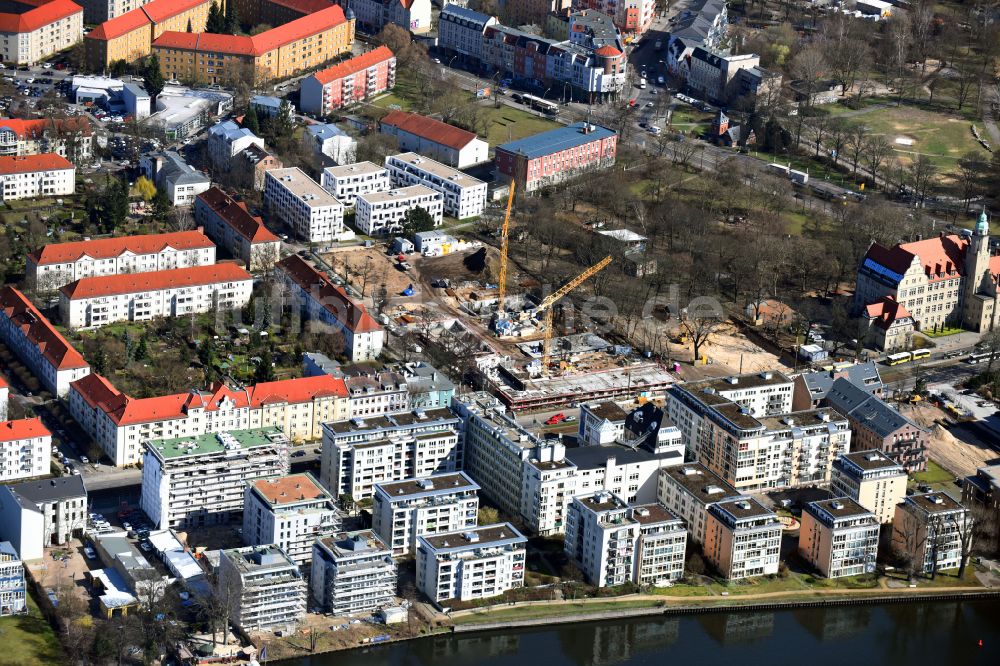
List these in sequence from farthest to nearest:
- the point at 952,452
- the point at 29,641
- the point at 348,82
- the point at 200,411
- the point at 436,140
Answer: the point at 348,82, the point at 436,140, the point at 952,452, the point at 200,411, the point at 29,641

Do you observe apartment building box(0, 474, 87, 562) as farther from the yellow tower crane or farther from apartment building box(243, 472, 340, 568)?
the yellow tower crane

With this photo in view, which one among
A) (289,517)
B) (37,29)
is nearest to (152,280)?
(289,517)

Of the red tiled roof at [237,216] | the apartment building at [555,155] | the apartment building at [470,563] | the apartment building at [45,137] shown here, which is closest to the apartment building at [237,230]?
the red tiled roof at [237,216]

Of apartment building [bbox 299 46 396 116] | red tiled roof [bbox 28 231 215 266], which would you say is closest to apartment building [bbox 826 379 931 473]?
red tiled roof [bbox 28 231 215 266]

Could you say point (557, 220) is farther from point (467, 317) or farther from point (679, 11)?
point (679, 11)

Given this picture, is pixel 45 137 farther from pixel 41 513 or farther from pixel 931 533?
pixel 931 533
